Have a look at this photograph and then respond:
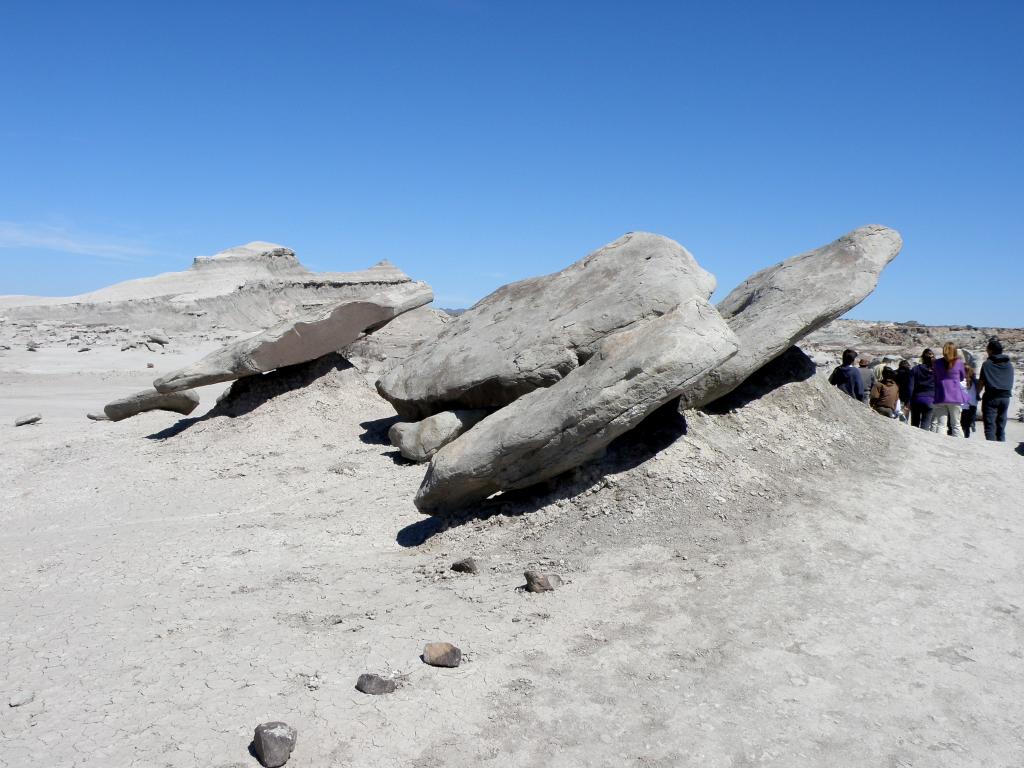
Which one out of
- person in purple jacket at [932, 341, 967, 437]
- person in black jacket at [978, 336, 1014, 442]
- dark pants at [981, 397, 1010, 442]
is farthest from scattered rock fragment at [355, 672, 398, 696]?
dark pants at [981, 397, 1010, 442]

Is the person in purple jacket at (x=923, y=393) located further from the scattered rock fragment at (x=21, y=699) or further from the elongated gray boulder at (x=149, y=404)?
the elongated gray boulder at (x=149, y=404)

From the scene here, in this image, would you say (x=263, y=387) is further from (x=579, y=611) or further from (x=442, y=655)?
(x=442, y=655)

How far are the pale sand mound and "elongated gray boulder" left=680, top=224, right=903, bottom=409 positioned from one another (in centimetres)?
44

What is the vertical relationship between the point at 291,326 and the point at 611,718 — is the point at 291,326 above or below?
above

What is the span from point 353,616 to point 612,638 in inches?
55.6

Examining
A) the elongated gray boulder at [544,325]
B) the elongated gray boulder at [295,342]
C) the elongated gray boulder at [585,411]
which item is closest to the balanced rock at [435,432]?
the elongated gray boulder at [544,325]

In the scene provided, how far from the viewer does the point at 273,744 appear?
2.97 metres

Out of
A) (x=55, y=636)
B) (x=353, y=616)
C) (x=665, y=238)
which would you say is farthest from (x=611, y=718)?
(x=665, y=238)

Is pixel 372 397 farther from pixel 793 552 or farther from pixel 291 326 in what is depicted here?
pixel 793 552

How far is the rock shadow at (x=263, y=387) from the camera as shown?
31.4 feet

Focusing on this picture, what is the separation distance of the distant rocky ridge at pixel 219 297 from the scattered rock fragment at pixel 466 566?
2486 centimetres

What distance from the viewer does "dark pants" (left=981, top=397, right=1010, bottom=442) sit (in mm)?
8617

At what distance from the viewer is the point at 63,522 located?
6.57 meters

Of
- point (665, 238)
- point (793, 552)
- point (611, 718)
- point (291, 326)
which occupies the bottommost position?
point (611, 718)
